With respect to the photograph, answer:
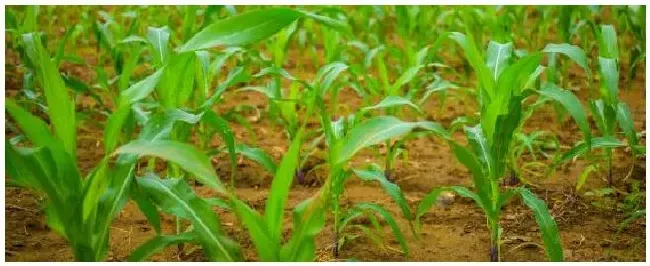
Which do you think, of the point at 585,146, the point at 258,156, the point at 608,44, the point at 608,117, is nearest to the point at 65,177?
A: the point at 258,156

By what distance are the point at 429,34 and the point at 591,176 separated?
1.70 metres

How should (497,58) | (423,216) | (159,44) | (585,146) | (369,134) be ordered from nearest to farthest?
(369,134), (585,146), (497,58), (159,44), (423,216)

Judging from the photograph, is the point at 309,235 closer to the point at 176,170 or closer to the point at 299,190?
the point at 176,170

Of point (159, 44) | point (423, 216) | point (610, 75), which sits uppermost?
point (159, 44)

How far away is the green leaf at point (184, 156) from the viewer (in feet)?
5.09

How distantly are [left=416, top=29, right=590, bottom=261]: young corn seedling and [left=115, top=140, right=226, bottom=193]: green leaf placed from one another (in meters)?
0.73

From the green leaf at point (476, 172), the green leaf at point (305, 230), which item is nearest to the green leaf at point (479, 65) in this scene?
the green leaf at point (476, 172)

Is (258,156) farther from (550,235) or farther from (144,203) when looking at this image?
(550,235)

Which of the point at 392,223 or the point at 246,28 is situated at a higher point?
the point at 246,28

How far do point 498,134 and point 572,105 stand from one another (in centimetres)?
20

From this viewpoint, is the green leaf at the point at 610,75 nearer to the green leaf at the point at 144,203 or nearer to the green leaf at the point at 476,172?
the green leaf at the point at 476,172

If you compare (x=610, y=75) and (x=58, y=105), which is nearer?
(x=58, y=105)

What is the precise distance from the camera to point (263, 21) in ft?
5.91

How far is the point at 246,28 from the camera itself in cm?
180
